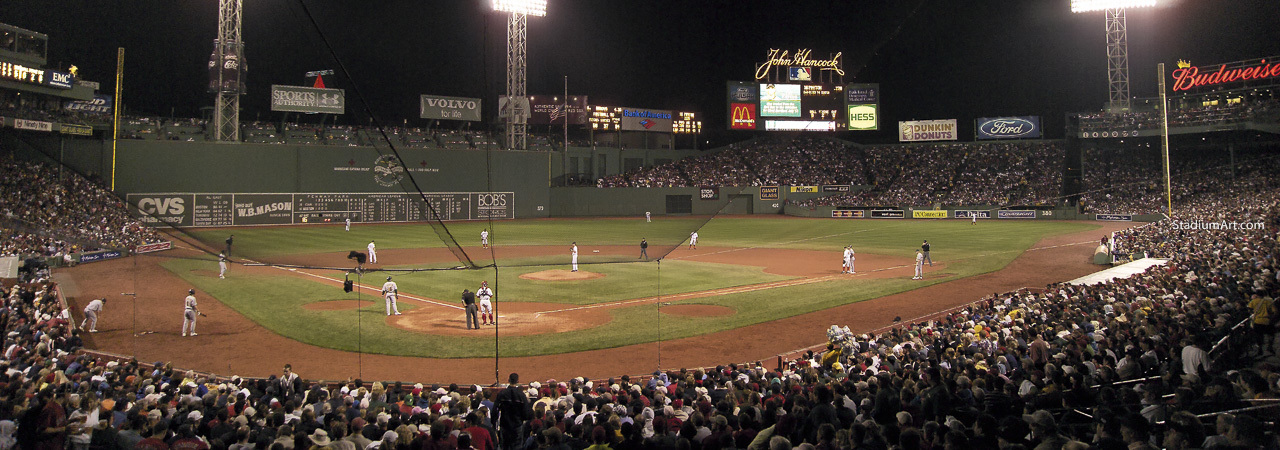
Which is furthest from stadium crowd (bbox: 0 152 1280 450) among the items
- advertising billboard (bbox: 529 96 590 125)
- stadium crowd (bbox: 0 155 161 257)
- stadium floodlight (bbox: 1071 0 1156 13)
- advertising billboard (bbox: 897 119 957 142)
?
advertising billboard (bbox: 897 119 957 142)

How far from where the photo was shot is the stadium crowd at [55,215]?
25188 millimetres

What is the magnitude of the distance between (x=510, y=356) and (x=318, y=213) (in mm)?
41305

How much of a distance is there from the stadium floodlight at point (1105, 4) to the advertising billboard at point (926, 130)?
21938 millimetres

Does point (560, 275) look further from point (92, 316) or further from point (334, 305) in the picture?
point (92, 316)

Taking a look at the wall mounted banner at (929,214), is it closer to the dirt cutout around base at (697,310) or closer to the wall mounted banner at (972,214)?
the wall mounted banner at (972,214)

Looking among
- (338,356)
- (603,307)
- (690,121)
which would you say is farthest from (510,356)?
(690,121)

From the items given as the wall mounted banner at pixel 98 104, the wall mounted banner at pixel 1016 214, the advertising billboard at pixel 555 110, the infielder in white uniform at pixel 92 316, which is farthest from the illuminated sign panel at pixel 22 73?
the wall mounted banner at pixel 1016 214

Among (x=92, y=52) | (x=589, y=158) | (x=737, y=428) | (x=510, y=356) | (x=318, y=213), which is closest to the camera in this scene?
(x=737, y=428)

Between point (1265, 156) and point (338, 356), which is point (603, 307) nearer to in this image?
point (338, 356)

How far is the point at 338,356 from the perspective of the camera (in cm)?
1555

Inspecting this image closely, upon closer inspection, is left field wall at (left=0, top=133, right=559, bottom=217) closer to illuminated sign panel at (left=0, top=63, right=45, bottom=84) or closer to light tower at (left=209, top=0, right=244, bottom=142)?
light tower at (left=209, top=0, right=244, bottom=142)

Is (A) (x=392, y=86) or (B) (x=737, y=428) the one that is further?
(A) (x=392, y=86)

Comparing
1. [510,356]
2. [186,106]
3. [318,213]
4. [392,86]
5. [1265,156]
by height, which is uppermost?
[392,86]

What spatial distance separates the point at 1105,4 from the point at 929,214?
2258 centimetres
